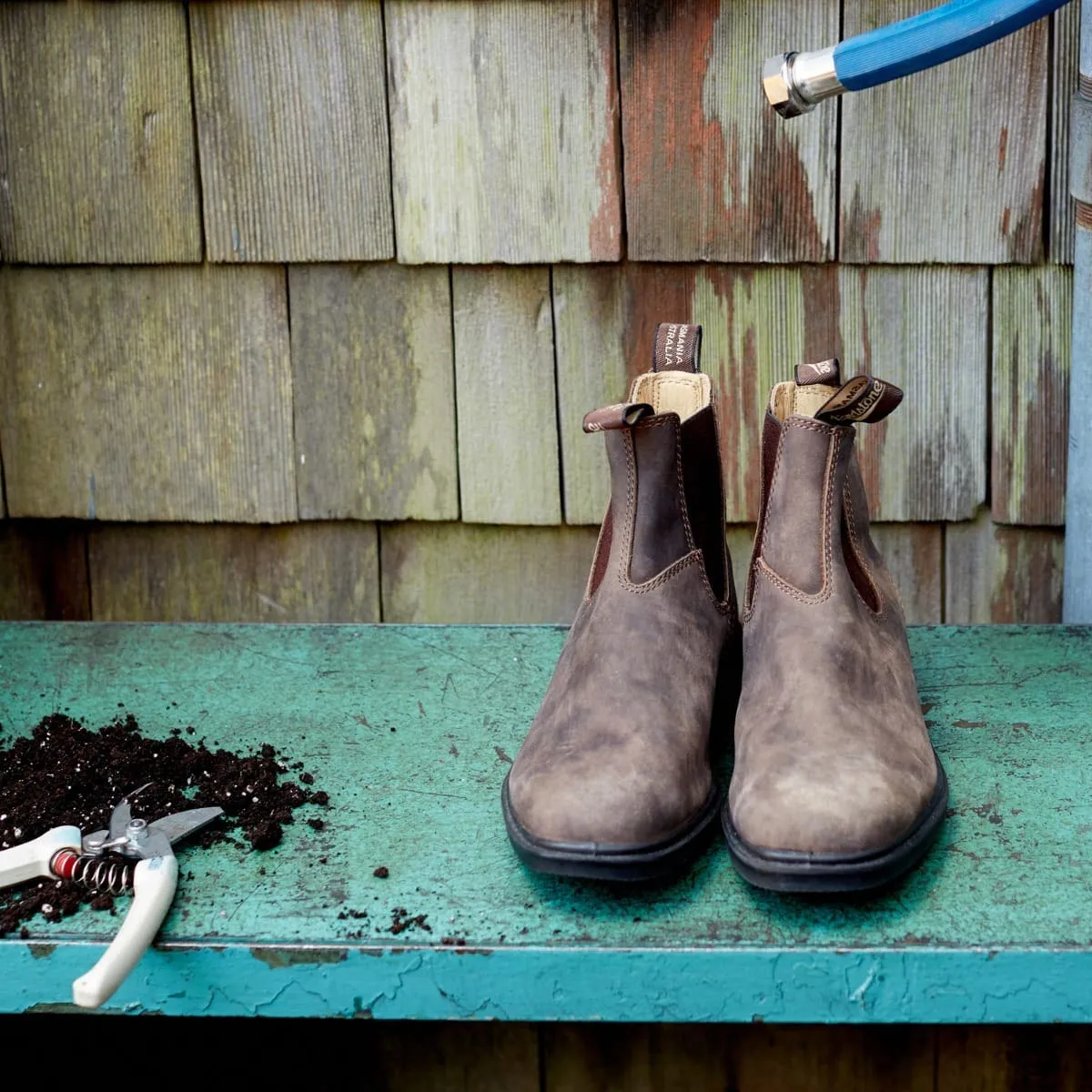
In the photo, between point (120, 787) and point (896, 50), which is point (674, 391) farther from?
point (120, 787)

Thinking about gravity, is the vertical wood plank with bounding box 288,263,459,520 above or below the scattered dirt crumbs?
above

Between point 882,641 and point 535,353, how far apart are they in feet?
1.96

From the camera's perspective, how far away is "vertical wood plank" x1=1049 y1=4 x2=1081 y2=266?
123 cm

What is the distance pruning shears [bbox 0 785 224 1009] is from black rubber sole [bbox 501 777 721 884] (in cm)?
23

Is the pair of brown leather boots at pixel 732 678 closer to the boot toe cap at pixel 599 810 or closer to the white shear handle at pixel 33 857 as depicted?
the boot toe cap at pixel 599 810

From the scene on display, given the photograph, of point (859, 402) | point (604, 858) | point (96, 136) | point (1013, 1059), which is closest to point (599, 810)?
point (604, 858)

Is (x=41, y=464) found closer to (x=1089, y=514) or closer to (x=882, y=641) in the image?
(x=882, y=641)

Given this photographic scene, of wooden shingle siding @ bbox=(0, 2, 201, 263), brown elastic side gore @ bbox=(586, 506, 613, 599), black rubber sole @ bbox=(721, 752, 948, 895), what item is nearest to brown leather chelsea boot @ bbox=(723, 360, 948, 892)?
black rubber sole @ bbox=(721, 752, 948, 895)

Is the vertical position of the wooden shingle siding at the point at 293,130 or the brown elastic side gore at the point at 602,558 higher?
the wooden shingle siding at the point at 293,130

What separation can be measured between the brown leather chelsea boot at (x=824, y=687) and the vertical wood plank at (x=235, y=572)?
620 millimetres

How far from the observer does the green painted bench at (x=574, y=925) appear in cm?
74

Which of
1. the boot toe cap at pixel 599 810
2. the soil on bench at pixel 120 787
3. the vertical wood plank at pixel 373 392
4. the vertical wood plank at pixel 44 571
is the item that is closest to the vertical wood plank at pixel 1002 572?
the vertical wood plank at pixel 373 392

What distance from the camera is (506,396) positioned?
4.58 feet

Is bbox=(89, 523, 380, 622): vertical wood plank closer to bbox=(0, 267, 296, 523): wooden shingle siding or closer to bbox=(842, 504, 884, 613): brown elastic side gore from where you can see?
bbox=(0, 267, 296, 523): wooden shingle siding
